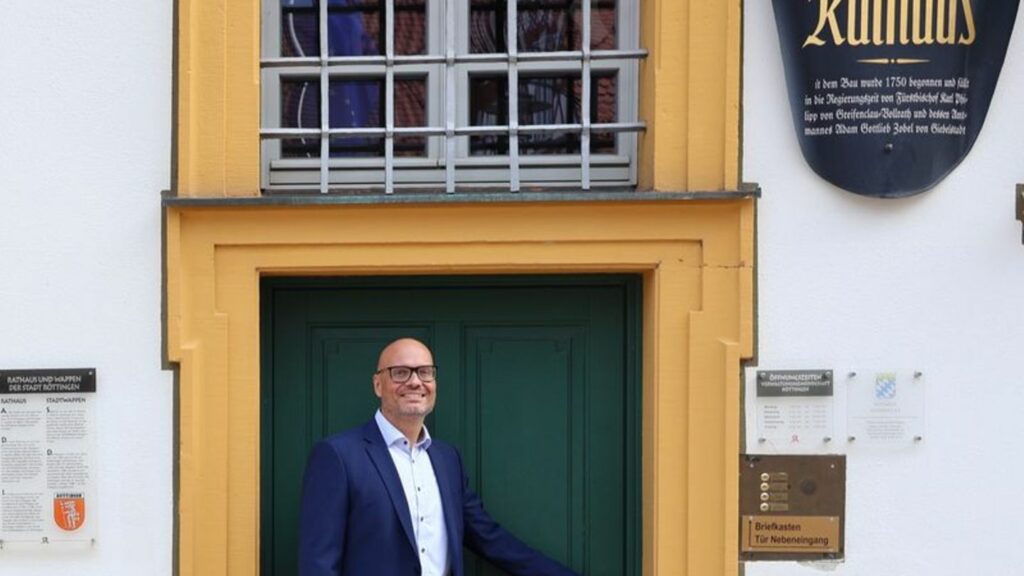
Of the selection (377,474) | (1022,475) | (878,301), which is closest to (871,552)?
(1022,475)

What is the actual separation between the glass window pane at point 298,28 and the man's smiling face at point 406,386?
135cm

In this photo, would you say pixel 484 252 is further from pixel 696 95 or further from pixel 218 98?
pixel 218 98

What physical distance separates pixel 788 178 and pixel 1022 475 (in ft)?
4.70

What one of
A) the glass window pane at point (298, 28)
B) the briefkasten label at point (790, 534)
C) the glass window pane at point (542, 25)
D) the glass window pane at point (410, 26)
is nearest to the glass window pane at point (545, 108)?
the glass window pane at point (542, 25)

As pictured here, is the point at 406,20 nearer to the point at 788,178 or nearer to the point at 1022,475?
the point at 788,178

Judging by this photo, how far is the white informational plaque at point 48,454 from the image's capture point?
17.1 feet

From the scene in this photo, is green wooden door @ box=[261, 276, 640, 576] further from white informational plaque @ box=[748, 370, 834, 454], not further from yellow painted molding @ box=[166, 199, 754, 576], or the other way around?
white informational plaque @ box=[748, 370, 834, 454]

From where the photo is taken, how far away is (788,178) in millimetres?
5125

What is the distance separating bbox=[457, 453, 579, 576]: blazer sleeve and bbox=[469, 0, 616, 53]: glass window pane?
1.69 meters

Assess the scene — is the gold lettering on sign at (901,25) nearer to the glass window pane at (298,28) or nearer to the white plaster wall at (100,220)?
the glass window pane at (298,28)


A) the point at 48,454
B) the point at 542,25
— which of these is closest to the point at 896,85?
the point at 542,25

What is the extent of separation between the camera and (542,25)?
5.49 m

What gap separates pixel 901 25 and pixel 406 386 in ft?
7.55

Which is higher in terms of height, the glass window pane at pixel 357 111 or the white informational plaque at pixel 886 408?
the glass window pane at pixel 357 111
